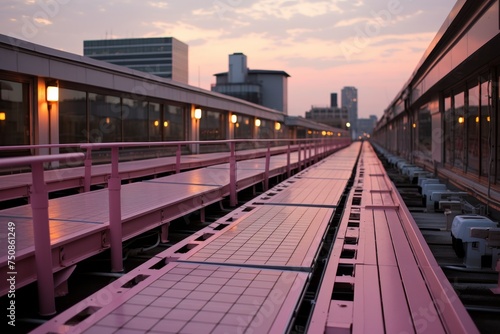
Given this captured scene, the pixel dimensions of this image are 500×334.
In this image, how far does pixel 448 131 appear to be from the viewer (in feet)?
40.1

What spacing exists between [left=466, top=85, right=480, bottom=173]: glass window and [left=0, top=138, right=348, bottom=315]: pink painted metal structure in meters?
4.67

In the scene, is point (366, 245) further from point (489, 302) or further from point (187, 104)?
point (187, 104)

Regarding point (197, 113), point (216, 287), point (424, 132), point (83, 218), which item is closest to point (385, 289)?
point (216, 287)

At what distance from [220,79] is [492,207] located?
9591 centimetres

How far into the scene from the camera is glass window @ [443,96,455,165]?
11827 mm

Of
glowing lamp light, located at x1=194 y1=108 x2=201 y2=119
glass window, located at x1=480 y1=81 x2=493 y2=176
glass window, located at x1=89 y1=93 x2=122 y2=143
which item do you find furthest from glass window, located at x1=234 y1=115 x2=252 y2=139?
glass window, located at x1=480 y1=81 x2=493 y2=176

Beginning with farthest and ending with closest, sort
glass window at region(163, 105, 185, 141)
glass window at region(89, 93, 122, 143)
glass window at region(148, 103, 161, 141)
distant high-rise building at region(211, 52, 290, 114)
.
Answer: distant high-rise building at region(211, 52, 290, 114), glass window at region(163, 105, 185, 141), glass window at region(148, 103, 161, 141), glass window at region(89, 93, 122, 143)

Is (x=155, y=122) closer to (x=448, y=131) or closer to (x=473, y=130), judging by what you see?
(x=448, y=131)

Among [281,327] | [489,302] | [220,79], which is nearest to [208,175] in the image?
[489,302]

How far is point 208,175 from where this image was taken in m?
10.3

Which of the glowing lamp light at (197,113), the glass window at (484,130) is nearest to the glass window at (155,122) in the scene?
the glowing lamp light at (197,113)

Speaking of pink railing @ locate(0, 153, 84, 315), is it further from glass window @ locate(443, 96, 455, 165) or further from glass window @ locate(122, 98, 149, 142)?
glass window @ locate(122, 98, 149, 142)

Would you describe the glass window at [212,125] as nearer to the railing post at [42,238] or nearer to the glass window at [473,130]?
the glass window at [473,130]

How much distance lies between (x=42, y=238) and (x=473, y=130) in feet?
27.1
